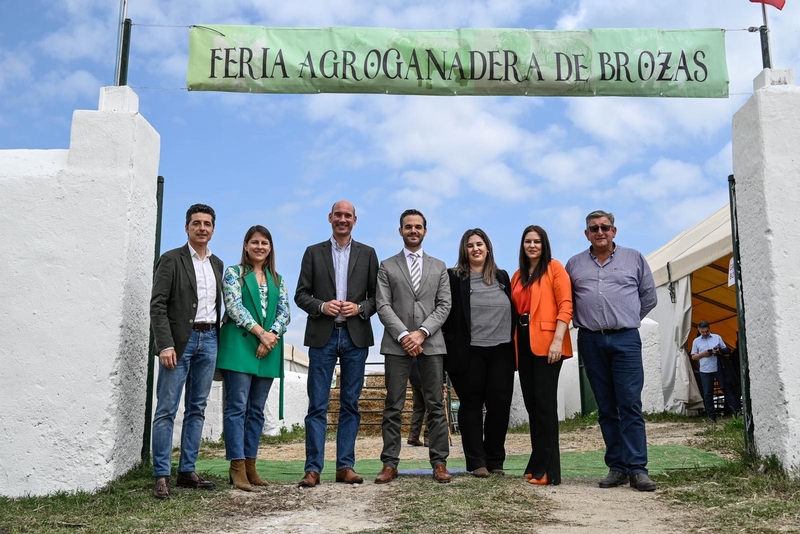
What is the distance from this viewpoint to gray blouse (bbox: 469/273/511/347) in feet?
17.4

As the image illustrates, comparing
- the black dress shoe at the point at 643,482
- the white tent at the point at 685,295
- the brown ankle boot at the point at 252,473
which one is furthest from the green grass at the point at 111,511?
the white tent at the point at 685,295

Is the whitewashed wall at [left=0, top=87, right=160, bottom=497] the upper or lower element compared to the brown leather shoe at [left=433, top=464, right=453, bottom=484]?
upper

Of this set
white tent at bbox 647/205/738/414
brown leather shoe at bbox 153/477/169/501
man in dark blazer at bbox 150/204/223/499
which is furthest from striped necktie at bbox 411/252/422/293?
white tent at bbox 647/205/738/414

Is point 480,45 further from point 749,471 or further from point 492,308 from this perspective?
point 749,471

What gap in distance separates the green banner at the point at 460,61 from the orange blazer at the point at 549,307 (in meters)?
1.70

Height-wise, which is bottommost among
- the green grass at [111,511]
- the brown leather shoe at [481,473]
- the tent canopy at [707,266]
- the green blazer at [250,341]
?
the green grass at [111,511]

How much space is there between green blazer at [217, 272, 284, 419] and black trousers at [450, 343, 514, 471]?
1304mm

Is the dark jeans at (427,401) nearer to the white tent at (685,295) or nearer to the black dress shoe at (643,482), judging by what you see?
the black dress shoe at (643,482)

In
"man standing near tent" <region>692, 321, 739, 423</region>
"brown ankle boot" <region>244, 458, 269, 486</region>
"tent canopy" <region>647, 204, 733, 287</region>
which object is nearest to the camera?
"brown ankle boot" <region>244, 458, 269, 486</region>

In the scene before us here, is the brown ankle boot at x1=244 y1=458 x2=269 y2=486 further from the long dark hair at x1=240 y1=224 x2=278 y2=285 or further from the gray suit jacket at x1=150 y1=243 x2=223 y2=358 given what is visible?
the long dark hair at x1=240 y1=224 x2=278 y2=285

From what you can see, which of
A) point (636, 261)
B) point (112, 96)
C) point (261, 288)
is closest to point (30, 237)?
point (112, 96)

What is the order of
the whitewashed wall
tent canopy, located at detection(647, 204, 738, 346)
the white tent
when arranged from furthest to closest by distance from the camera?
the white tent, tent canopy, located at detection(647, 204, 738, 346), the whitewashed wall

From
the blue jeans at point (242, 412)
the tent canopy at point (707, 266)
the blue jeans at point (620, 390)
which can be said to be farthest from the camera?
the tent canopy at point (707, 266)

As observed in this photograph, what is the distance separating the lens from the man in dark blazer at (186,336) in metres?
4.79
